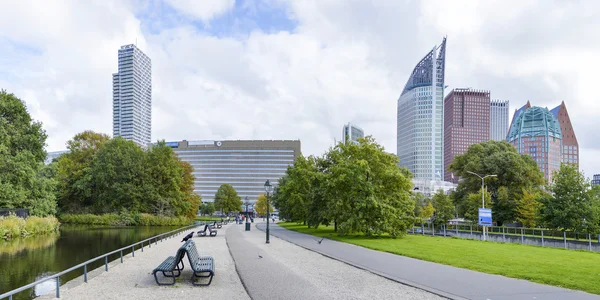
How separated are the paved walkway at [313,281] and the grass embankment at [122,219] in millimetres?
46898

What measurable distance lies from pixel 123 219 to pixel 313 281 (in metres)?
53.6

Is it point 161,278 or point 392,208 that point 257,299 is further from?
point 392,208

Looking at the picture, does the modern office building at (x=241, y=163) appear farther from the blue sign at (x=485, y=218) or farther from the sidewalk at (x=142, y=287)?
the sidewalk at (x=142, y=287)

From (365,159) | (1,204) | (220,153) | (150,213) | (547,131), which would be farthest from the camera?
(547,131)

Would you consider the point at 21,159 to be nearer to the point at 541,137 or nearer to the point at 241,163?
the point at 241,163

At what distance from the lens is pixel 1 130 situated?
3791cm

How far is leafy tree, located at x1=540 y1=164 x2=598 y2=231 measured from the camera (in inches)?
1275

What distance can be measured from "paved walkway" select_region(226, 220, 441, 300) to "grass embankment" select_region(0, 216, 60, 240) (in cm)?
2671

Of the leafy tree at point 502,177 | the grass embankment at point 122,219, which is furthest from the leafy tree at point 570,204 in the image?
the grass embankment at point 122,219

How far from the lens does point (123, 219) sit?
5816 centimetres

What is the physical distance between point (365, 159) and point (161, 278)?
2326 centimetres

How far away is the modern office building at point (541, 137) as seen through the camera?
7121 inches

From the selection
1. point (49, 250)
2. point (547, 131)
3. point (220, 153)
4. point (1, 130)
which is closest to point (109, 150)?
point (1, 130)

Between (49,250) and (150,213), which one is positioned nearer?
(49,250)
